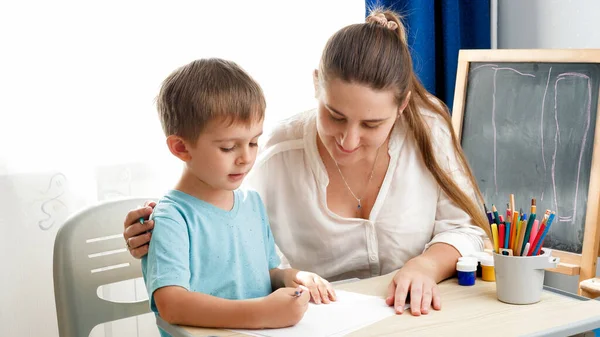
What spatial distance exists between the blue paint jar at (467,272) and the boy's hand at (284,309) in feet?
1.27

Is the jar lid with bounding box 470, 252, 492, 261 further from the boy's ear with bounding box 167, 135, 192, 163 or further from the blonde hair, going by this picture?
the boy's ear with bounding box 167, 135, 192, 163

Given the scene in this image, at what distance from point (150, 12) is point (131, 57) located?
0.14 meters

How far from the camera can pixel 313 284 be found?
4.44 ft

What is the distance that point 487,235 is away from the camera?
170cm

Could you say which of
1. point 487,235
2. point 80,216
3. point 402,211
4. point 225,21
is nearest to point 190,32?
point 225,21

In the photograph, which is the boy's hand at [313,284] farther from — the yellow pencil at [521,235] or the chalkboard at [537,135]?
the chalkboard at [537,135]

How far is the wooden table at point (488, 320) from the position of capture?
3.86 feet

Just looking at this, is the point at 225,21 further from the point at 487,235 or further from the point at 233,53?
the point at 487,235

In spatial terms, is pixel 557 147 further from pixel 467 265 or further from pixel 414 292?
pixel 414 292

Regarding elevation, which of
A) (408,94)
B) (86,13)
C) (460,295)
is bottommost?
(460,295)

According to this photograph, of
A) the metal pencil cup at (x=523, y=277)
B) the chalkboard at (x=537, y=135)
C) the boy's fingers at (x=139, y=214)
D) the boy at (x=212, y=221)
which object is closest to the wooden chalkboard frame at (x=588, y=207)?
the chalkboard at (x=537, y=135)

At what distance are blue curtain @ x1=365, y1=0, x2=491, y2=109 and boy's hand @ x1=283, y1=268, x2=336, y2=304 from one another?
1.35 metres

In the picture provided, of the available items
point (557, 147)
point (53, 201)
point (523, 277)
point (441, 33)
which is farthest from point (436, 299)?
point (441, 33)

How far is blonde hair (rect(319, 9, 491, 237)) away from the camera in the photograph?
148 centimetres
